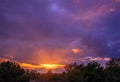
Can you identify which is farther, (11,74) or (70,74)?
(70,74)

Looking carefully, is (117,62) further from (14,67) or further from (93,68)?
(14,67)

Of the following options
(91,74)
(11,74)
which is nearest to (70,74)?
(91,74)

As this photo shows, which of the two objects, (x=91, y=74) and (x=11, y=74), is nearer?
(x=11, y=74)

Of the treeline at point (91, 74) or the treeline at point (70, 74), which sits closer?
the treeline at point (70, 74)

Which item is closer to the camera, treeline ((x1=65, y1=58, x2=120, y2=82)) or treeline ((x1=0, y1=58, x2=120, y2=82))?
treeline ((x1=0, y1=58, x2=120, y2=82))

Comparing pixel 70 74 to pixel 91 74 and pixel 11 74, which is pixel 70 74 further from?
pixel 11 74

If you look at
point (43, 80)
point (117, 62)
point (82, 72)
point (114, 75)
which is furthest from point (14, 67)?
point (117, 62)

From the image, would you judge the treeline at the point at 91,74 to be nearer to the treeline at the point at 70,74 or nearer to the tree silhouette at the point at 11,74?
the treeline at the point at 70,74

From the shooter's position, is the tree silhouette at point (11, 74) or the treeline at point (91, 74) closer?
the tree silhouette at point (11, 74)

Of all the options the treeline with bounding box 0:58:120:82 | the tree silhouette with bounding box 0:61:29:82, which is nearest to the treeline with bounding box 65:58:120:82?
the treeline with bounding box 0:58:120:82

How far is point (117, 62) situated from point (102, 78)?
28.3 metres

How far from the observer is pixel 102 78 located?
8400 cm

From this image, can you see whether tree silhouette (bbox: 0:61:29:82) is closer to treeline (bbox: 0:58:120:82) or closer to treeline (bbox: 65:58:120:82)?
treeline (bbox: 0:58:120:82)

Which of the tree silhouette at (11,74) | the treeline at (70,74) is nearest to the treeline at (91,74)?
the treeline at (70,74)
